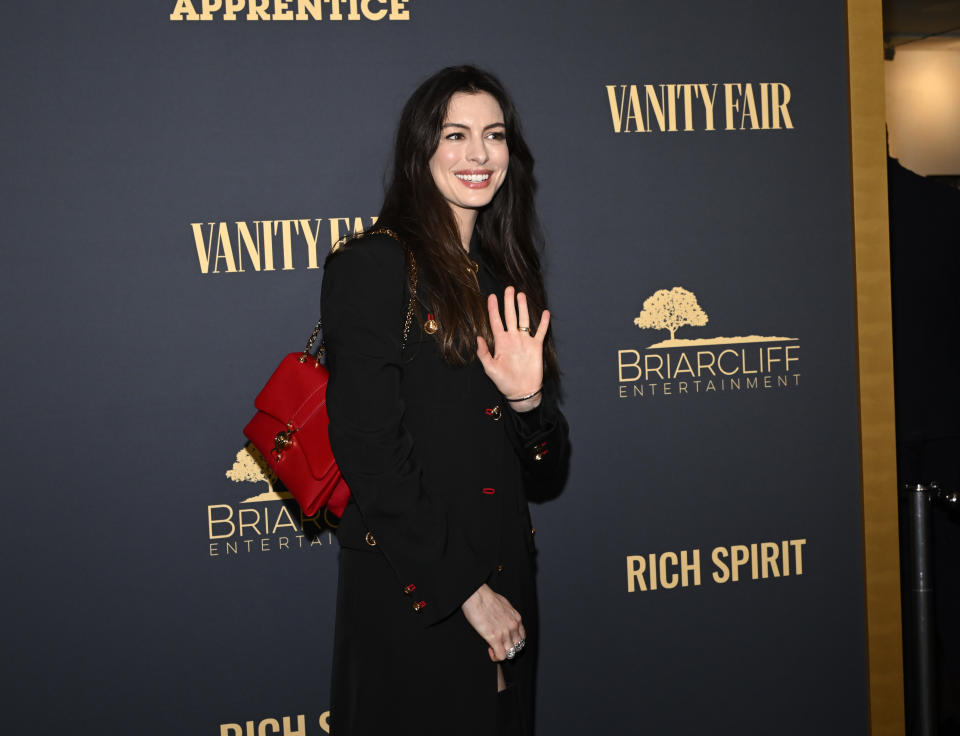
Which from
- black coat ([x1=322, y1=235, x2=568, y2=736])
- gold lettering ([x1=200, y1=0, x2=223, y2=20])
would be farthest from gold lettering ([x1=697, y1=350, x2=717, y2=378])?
gold lettering ([x1=200, y1=0, x2=223, y2=20])

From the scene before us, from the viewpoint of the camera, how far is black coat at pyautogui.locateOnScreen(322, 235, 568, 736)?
4.66 ft

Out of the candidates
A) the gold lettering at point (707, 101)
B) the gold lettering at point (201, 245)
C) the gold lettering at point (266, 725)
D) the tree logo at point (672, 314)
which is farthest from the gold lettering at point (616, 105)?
the gold lettering at point (266, 725)

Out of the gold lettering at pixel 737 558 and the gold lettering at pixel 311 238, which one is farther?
the gold lettering at pixel 737 558

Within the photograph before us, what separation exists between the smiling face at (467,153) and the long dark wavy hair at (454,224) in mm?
15

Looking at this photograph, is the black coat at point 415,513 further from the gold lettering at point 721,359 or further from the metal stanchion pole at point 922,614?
the metal stanchion pole at point 922,614

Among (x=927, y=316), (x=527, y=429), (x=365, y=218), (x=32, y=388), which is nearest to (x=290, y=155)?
(x=365, y=218)

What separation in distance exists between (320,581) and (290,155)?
1091 mm

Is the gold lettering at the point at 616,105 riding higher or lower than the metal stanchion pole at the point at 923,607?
higher

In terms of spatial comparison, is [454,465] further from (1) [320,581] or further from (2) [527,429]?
(1) [320,581]

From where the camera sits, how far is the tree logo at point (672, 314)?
8.10 ft

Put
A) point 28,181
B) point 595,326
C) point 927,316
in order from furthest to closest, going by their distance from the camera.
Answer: point 927,316 < point 595,326 < point 28,181

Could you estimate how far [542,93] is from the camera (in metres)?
2.37

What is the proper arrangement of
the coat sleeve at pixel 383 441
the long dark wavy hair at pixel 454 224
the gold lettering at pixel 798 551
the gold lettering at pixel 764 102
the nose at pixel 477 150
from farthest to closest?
the gold lettering at pixel 798 551 < the gold lettering at pixel 764 102 < the nose at pixel 477 150 < the long dark wavy hair at pixel 454 224 < the coat sleeve at pixel 383 441

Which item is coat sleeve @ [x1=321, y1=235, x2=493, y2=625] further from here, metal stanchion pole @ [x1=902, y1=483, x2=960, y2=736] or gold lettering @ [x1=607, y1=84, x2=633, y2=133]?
metal stanchion pole @ [x1=902, y1=483, x2=960, y2=736]
